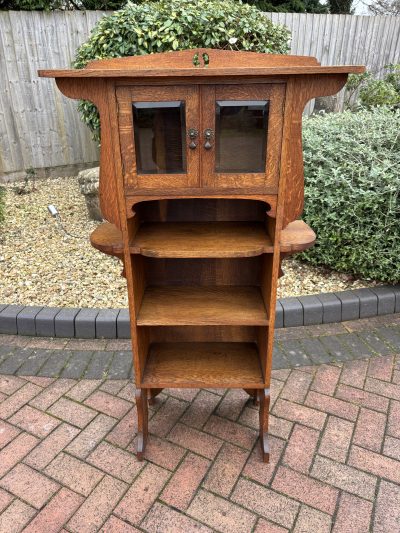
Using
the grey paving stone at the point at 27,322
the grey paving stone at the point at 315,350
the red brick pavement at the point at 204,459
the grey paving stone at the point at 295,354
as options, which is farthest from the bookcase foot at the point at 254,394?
the grey paving stone at the point at 27,322

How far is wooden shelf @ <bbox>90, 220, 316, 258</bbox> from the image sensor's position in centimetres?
165

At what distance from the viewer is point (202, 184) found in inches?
59.5

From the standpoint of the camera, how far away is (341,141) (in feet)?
11.4

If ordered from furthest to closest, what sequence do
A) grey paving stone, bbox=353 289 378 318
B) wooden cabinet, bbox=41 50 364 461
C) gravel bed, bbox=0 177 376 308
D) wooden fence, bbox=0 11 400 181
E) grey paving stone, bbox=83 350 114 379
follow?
1. wooden fence, bbox=0 11 400 181
2. gravel bed, bbox=0 177 376 308
3. grey paving stone, bbox=353 289 378 318
4. grey paving stone, bbox=83 350 114 379
5. wooden cabinet, bbox=41 50 364 461

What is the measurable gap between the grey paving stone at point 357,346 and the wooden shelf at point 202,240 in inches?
48.7

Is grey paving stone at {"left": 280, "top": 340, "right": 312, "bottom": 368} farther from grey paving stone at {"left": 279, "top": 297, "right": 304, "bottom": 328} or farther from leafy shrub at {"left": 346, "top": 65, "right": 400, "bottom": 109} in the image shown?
leafy shrub at {"left": 346, "top": 65, "right": 400, "bottom": 109}

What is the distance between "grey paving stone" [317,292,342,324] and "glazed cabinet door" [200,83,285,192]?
1.67m

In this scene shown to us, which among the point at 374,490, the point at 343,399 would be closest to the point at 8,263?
the point at 343,399

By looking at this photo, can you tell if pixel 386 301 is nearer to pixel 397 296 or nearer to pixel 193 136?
pixel 397 296

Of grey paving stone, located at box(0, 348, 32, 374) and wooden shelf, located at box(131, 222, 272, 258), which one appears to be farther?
grey paving stone, located at box(0, 348, 32, 374)

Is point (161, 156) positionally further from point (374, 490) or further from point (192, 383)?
point (374, 490)

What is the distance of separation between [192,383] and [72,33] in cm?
519

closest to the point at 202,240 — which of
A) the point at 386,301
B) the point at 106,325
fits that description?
the point at 106,325

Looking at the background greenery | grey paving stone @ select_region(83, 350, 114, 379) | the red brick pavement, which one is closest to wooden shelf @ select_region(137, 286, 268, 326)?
the red brick pavement
